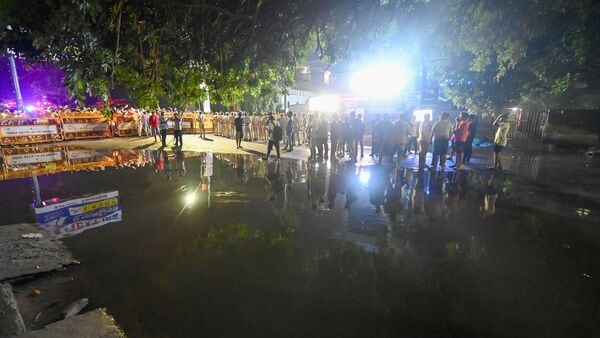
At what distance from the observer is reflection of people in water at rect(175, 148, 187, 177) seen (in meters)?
10.2

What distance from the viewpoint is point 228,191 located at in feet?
26.0

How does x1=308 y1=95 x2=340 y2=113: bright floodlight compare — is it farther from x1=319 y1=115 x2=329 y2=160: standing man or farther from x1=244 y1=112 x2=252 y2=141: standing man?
x1=319 y1=115 x2=329 y2=160: standing man

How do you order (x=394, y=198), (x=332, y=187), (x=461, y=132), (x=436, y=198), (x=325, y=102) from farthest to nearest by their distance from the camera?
(x=325, y=102) < (x=461, y=132) < (x=332, y=187) < (x=436, y=198) < (x=394, y=198)

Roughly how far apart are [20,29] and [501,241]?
8400 millimetres

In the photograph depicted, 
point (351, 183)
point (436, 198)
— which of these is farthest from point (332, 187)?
point (436, 198)

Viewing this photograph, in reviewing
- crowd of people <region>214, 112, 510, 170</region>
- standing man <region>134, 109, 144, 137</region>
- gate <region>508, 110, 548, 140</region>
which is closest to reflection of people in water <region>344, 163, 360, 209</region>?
crowd of people <region>214, 112, 510, 170</region>

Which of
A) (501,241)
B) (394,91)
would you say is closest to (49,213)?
(501,241)

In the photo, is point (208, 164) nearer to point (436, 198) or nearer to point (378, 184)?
point (378, 184)

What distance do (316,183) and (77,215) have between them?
578cm

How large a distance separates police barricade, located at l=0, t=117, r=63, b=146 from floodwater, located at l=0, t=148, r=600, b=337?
12.1 m

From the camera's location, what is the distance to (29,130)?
689 inches

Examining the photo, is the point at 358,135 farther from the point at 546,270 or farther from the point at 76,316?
the point at 76,316

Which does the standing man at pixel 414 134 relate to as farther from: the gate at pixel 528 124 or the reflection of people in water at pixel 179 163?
the gate at pixel 528 124

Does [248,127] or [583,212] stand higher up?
[248,127]
